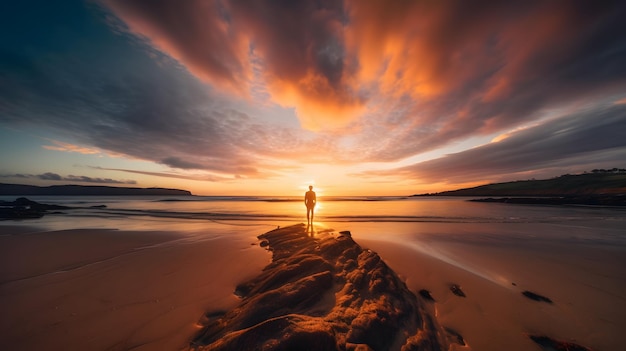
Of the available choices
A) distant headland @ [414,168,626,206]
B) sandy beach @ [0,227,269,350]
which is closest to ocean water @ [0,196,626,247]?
sandy beach @ [0,227,269,350]

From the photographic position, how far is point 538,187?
8094cm

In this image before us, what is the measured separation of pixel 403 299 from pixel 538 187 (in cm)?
11452

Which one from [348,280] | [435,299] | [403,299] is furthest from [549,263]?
[348,280]

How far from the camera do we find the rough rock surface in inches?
106

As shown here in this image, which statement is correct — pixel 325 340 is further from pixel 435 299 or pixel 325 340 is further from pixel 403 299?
pixel 435 299

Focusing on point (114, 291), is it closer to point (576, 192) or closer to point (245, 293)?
point (245, 293)

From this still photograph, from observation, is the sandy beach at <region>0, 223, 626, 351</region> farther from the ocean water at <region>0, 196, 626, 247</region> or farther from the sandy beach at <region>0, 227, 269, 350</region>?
the ocean water at <region>0, 196, 626, 247</region>

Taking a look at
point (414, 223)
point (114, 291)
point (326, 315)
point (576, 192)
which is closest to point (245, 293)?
point (326, 315)

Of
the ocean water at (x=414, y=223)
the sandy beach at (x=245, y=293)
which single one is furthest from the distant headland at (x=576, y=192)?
the sandy beach at (x=245, y=293)

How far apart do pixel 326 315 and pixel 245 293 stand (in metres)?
2.63

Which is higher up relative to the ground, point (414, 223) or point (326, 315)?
point (326, 315)

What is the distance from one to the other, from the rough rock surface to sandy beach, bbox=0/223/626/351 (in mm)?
86

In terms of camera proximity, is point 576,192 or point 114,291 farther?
point 576,192

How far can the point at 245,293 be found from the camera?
17.6 feet
